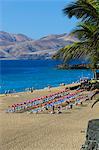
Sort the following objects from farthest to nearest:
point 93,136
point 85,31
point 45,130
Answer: point 45,130 → point 85,31 → point 93,136

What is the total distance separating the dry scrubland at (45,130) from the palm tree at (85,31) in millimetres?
2905

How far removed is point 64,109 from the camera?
22984mm

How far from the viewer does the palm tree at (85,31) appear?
11859 millimetres

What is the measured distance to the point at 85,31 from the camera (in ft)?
46.1

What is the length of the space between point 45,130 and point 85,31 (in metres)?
4.87

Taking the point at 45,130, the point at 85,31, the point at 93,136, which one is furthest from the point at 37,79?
the point at 93,136

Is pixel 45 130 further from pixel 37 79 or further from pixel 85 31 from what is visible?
pixel 37 79

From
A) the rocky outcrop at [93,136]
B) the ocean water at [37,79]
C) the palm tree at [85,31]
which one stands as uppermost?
the ocean water at [37,79]

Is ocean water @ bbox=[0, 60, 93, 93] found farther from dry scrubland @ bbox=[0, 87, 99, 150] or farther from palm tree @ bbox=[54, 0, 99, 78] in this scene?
palm tree @ bbox=[54, 0, 99, 78]

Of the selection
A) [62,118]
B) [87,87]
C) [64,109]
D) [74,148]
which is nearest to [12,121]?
[62,118]

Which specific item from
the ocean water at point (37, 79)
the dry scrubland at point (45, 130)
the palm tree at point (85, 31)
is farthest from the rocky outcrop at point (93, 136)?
the ocean water at point (37, 79)

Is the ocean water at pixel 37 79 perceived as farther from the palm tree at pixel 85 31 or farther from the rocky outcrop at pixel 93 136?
the rocky outcrop at pixel 93 136

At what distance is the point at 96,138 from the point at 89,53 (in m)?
4.60

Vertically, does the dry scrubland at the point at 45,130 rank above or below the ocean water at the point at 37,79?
below
